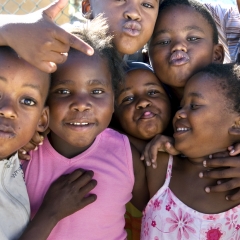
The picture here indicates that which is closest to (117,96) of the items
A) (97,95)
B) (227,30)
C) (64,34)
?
(97,95)

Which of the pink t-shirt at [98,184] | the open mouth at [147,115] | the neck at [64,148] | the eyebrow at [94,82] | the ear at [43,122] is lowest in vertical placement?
the pink t-shirt at [98,184]

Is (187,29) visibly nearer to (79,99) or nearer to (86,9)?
(86,9)

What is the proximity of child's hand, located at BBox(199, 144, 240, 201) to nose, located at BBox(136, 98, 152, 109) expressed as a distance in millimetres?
392

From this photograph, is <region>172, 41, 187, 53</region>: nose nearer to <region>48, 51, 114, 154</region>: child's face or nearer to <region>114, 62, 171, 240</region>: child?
<region>114, 62, 171, 240</region>: child

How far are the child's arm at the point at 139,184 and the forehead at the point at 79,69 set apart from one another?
418 mm

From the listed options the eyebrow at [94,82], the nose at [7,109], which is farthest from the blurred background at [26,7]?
the nose at [7,109]

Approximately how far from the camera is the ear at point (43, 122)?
1639 mm

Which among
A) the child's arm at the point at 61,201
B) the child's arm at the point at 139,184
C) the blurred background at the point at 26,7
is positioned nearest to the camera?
the child's arm at the point at 61,201

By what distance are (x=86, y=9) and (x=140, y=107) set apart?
2.14 ft

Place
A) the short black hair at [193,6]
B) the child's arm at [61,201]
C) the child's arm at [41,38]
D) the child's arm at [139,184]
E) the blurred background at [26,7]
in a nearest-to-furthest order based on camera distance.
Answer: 1. the child's arm at [41,38]
2. the child's arm at [61,201]
3. the child's arm at [139,184]
4. the short black hair at [193,6]
5. the blurred background at [26,7]

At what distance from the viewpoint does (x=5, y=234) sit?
1450 millimetres

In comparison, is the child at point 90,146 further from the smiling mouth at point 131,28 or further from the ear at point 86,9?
the ear at point 86,9

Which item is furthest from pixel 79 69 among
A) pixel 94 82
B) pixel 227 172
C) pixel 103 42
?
pixel 227 172

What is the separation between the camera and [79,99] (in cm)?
161
